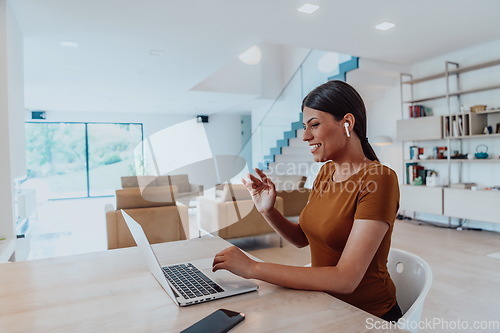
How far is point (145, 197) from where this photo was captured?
12.1 ft

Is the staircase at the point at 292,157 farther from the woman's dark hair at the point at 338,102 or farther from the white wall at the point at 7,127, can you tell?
the woman's dark hair at the point at 338,102

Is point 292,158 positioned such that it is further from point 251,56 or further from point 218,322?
point 218,322

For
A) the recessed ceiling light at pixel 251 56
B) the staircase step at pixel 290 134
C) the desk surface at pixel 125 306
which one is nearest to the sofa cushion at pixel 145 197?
the desk surface at pixel 125 306

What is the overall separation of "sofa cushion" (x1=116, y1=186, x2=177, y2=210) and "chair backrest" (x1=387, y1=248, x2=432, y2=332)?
2.88 m

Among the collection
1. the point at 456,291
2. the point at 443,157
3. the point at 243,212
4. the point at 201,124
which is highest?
the point at 201,124

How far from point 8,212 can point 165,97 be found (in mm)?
5802

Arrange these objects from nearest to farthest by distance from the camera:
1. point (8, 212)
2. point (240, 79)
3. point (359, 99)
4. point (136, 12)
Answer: point (359, 99) → point (8, 212) → point (136, 12) → point (240, 79)

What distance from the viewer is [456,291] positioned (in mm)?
2750

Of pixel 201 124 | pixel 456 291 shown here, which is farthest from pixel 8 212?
pixel 201 124

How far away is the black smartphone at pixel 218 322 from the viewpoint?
71 centimetres

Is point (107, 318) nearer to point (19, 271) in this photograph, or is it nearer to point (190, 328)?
point (190, 328)

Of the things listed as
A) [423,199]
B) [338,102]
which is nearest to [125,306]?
[338,102]

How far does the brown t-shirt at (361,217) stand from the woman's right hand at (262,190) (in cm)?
15

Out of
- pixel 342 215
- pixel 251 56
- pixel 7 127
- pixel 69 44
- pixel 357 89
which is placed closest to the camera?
pixel 342 215
